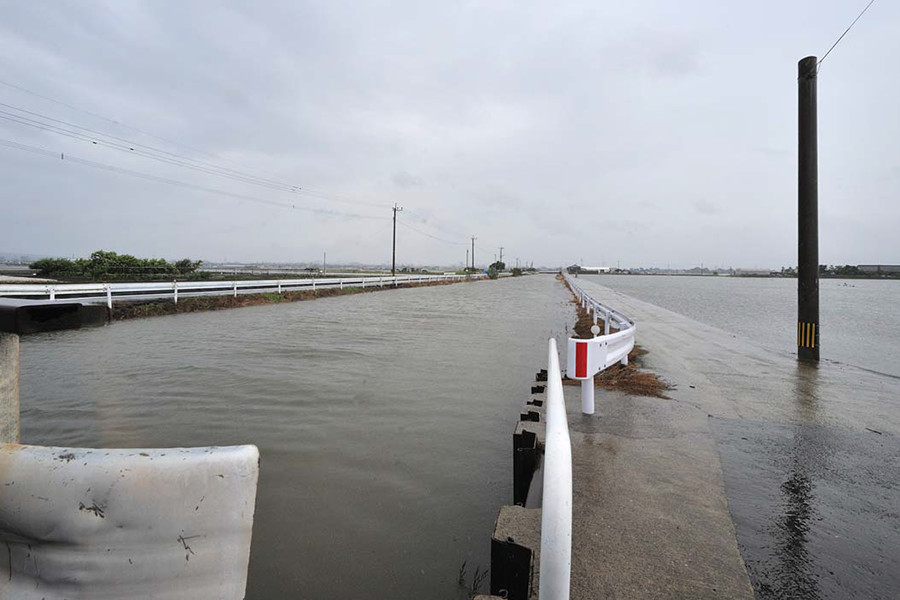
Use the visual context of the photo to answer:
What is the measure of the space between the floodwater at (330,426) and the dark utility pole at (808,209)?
A: 5.75 m

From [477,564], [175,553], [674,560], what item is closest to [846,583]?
[674,560]

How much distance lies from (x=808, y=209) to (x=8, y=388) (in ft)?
41.2

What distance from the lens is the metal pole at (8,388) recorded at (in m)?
2.21

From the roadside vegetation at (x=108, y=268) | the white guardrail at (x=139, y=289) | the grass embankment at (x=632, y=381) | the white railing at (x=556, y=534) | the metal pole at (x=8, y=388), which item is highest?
the roadside vegetation at (x=108, y=268)

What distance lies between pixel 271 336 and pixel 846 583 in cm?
1197

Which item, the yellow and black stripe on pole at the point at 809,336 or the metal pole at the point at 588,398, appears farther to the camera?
the yellow and black stripe on pole at the point at 809,336

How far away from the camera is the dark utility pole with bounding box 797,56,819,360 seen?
9.66 metres

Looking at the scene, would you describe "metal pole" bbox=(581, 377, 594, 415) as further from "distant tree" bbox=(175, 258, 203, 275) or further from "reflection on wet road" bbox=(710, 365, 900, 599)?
"distant tree" bbox=(175, 258, 203, 275)

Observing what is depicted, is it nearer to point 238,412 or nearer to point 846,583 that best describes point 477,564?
point 846,583

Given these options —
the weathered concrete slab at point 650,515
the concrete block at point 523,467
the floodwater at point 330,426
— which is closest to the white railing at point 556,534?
the weathered concrete slab at point 650,515

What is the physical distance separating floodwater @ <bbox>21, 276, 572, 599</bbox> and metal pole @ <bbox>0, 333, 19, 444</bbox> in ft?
5.05

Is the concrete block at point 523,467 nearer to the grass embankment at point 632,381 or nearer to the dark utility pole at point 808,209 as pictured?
the grass embankment at point 632,381

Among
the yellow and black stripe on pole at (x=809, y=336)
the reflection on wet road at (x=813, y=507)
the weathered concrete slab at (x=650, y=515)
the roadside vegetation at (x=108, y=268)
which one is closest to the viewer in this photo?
the weathered concrete slab at (x=650, y=515)

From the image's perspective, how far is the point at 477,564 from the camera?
297 centimetres
